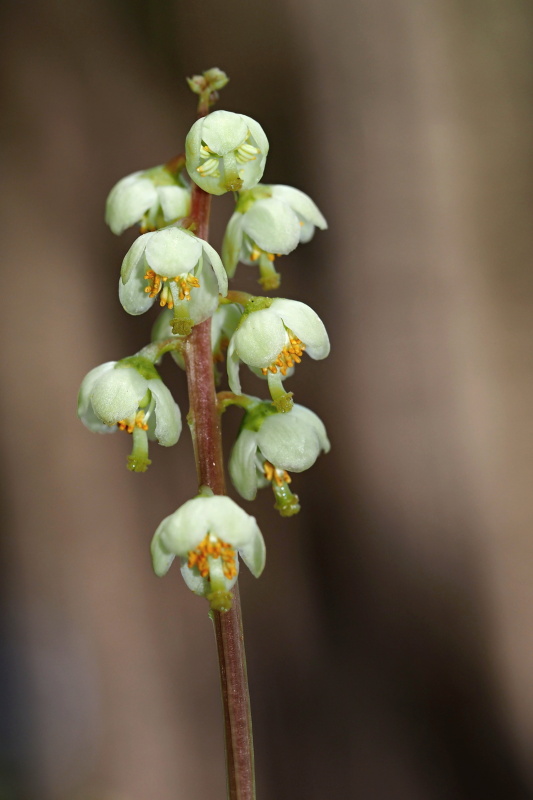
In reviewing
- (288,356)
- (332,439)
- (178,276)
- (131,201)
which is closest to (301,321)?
(288,356)

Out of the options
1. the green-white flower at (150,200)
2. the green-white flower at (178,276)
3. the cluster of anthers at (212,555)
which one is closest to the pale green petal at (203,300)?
the green-white flower at (178,276)

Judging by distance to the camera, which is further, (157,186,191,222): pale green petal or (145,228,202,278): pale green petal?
(157,186,191,222): pale green petal

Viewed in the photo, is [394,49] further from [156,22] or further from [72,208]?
[72,208]

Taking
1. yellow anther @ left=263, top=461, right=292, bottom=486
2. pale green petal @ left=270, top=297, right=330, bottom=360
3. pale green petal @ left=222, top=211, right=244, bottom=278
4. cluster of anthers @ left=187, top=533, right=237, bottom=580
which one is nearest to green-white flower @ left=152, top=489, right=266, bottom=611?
cluster of anthers @ left=187, top=533, right=237, bottom=580

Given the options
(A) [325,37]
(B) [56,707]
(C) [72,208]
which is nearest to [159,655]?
(B) [56,707]

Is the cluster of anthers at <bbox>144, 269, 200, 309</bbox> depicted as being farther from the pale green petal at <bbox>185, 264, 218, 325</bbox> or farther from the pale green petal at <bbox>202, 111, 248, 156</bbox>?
the pale green petal at <bbox>202, 111, 248, 156</bbox>
